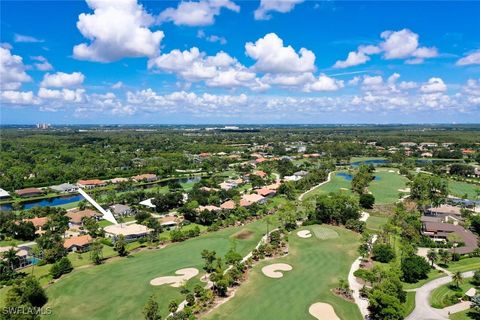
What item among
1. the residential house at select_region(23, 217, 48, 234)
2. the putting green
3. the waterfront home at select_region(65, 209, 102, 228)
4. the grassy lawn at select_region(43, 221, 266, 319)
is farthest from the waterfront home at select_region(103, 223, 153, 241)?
the putting green

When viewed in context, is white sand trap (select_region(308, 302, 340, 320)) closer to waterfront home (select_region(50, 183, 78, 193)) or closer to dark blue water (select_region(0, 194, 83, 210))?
dark blue water (select_region(0, 194, 83, 210))

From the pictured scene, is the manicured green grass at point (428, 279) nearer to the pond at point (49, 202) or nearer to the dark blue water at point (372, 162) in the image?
the pond at point (49, 202)

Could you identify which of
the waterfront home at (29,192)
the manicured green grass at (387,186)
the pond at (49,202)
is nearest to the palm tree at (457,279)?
the manicured green grass at (387,186)

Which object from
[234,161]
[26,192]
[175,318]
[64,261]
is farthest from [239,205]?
[234,161]

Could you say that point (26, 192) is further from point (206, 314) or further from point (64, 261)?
point (206, 314)

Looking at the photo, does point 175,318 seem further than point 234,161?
No

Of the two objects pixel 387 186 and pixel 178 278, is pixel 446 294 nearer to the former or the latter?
pixel 178 278

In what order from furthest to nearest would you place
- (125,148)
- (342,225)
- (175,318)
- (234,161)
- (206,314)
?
1. (125,148)
2. (234,161)
3. (342,225)
4. (206,314)
5. (175,318)
